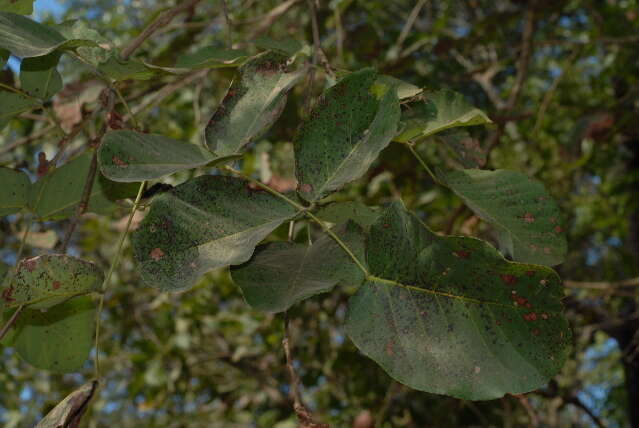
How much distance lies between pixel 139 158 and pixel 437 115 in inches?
11.2

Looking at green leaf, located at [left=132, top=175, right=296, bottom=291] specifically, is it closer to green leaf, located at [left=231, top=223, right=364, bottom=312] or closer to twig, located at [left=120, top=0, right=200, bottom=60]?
green leaf, located at [left=231, top=223, right=364, bottom=312]

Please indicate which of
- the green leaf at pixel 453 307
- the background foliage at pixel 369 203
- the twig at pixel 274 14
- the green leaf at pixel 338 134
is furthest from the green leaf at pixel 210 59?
the background foliage at pixel 369 203

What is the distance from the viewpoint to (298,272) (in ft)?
1.83

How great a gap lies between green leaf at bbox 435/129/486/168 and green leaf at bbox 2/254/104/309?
42cm

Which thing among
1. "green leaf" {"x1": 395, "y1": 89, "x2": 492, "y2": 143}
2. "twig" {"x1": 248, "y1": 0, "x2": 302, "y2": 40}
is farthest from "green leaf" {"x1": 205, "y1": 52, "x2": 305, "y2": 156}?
"twig" {"x1": 248, "y1": 0, "x2": 302, "y2": 40}

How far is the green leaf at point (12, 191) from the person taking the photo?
2.26 ft

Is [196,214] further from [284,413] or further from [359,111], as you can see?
[284,413]

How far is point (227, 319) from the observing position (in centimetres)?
231

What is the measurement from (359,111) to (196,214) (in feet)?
0.52

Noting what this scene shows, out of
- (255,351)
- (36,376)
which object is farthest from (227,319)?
(36,376)

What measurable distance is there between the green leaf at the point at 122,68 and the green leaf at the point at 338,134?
0.17m

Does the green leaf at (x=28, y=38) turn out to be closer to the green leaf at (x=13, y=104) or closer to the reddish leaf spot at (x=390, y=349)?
the green leaf at (x=13, y=104)

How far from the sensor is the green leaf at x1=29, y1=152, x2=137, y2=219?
2.31 ft

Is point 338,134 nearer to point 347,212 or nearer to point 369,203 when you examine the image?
point 347,212
